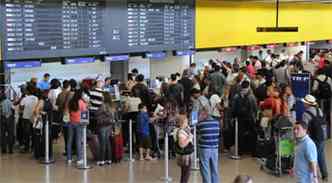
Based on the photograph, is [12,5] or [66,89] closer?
A: [12,5]

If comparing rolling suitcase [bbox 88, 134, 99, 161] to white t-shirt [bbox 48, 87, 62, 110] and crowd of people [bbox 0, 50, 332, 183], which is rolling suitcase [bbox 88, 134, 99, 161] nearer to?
crowd of people [bbox 0, 50, 332, 183]

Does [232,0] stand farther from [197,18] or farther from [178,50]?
[178,50]

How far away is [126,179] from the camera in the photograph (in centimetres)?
954

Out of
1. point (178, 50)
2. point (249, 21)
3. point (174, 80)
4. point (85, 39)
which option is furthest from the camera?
point (249, 21)

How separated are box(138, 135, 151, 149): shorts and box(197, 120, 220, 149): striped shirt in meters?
2.75

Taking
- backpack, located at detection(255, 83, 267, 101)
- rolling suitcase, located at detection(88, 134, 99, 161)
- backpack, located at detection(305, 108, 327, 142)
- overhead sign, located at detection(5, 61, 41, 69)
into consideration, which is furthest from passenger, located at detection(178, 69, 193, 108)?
backpack, located at detection(305, 108, 327, 142)

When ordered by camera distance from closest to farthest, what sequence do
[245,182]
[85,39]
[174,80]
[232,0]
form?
[245,182], [85,39], [174,80], [232,0]

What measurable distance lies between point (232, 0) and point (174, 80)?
338 centimetres

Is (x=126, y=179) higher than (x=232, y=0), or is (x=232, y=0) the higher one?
(x=232, y=0)

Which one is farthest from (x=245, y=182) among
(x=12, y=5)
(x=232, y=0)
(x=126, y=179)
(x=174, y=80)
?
(x=232, y=0)

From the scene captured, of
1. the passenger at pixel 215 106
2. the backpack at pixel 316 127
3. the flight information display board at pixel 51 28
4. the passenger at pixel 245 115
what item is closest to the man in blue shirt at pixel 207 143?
the backpack at pixel 316 127

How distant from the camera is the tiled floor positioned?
9500 mm

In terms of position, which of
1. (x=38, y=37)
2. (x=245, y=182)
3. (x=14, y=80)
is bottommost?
(x=245, y=182)

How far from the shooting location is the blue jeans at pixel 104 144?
10461 millimetres
